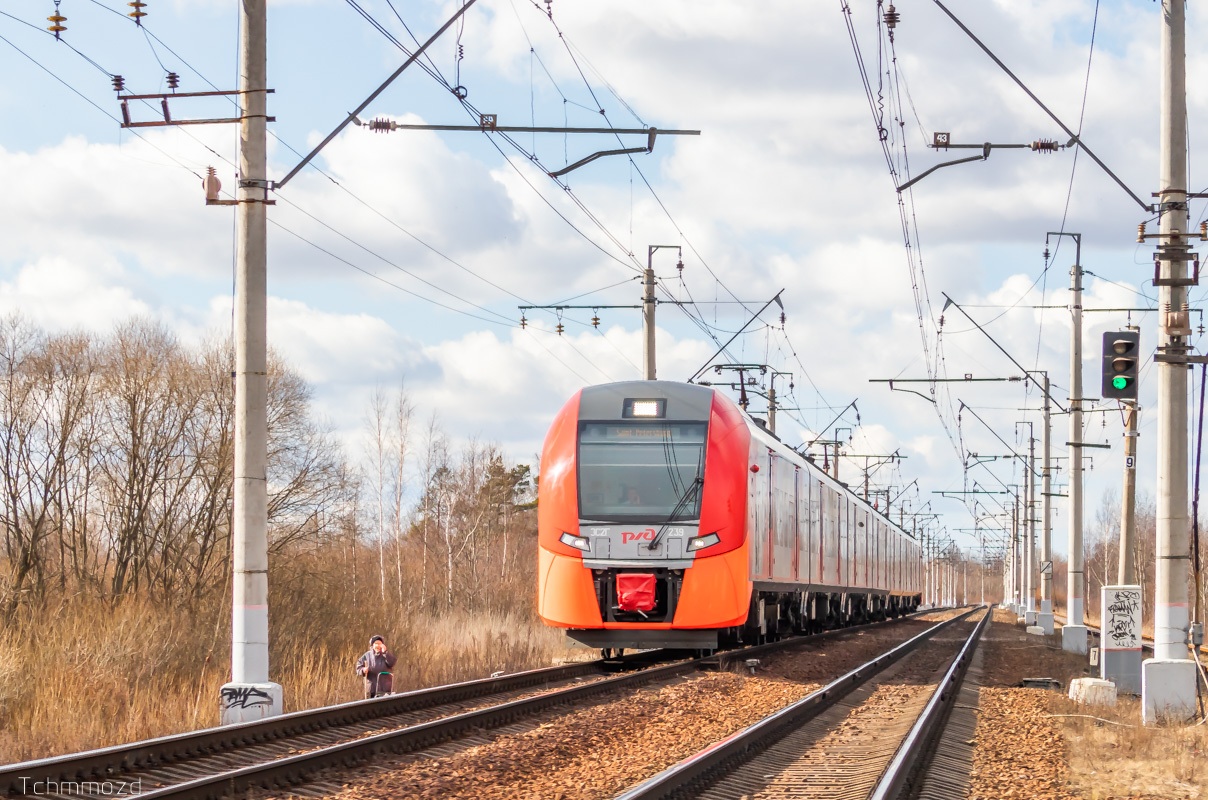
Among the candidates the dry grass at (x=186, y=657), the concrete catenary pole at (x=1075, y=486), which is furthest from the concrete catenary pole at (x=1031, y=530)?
the dry grass at (x=186, y=657)

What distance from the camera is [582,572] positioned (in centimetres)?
1872

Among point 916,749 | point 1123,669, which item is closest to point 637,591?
point 1123,669

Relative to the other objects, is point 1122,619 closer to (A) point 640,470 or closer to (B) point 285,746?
(A) point 640,470

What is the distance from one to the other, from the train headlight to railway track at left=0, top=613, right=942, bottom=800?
243 centimetres

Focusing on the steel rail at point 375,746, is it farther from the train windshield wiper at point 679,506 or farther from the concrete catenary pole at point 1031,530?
the concrete catenary pole at point 1031,530

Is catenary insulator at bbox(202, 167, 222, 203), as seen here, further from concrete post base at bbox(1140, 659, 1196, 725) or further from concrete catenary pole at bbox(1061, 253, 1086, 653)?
concrete catenary pole at bbox(1061, 253, 1086, 653)

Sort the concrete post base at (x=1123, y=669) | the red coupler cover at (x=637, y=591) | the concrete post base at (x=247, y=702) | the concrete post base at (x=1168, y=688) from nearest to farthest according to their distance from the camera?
the concrete post base at (x=247, y=702) < the concrete post base at (x=1168, y=688) < the concrete post base at (x=1123, y=669) < the red coupler cover at (x=637, y=591)

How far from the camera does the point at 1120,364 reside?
616 inches

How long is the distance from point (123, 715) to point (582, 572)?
6613mm

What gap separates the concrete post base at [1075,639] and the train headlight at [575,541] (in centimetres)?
1353

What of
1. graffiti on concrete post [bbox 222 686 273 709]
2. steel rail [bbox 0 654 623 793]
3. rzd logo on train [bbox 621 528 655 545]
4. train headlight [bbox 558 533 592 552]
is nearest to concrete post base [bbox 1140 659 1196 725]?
rzd logo on train [bbox 621 528 655 545]

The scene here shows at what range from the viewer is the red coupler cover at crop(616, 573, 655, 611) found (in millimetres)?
18516

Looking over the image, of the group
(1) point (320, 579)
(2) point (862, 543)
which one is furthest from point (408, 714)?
(2) point (862, 543)

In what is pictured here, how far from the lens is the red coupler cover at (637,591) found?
18.5 metres
